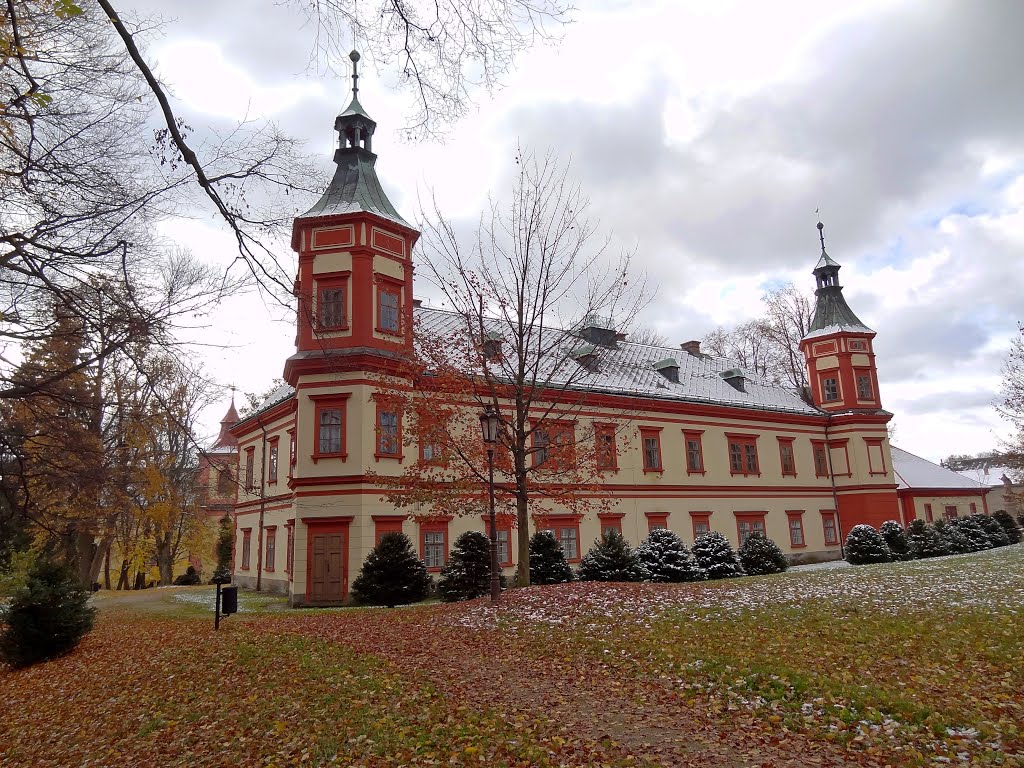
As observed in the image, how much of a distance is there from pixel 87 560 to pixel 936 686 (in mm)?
30325

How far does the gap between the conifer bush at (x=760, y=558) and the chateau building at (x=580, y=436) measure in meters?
4.74

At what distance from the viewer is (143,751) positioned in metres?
7.51

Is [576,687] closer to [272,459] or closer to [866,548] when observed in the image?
[272,459]

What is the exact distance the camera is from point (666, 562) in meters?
21.2

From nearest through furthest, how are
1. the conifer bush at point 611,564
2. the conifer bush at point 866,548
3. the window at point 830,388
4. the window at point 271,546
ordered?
the conifer bush at point 611,564 → the window at point 271,546 → the conifer bush at point 866,548 → the window at point 830,388

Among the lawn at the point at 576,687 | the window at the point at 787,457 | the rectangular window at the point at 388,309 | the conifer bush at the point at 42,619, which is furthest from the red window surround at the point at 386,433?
the window at the point at 787,457

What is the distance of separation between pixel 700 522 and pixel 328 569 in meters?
16.7

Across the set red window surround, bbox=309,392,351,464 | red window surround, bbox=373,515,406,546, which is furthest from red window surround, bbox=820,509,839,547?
red window surround, bbox=309,392,351,464

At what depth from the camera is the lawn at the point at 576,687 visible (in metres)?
6.14

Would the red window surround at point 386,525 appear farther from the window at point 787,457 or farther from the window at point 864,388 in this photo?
the window at point 864,388

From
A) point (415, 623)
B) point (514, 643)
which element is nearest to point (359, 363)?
point (415, 623)

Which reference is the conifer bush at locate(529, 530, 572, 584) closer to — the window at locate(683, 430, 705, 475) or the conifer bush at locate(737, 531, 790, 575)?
the conifer bush at locate(737, 531, 790, 575)

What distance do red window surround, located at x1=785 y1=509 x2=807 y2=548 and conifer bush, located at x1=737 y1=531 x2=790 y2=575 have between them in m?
8.81

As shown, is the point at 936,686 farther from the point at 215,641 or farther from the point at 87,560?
the point at 87,560
